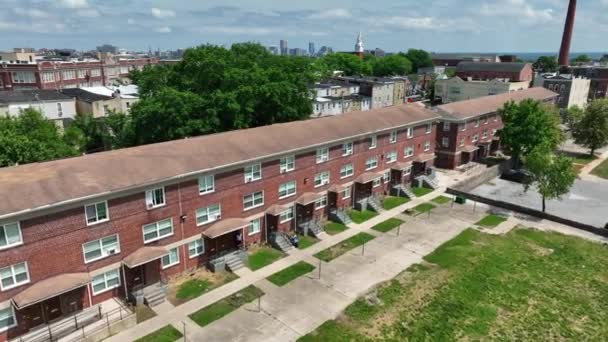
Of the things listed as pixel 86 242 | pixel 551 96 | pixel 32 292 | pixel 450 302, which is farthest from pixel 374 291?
pixel 551 96

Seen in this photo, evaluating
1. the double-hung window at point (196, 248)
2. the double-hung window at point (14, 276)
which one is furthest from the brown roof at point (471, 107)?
the double-hung window at point (14, 276)

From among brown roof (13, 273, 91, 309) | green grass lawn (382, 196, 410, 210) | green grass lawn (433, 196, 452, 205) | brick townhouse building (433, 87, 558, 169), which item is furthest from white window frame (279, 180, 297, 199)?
brick townhouse building (433, 87, 558, 169)

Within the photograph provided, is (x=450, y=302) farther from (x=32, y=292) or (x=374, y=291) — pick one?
(x=32, y=292)

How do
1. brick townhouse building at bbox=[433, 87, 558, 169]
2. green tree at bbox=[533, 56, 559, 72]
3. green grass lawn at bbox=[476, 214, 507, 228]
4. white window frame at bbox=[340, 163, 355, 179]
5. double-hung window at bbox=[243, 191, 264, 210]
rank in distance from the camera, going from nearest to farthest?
double-hung window at bbox=[243, 191, 264, 210]
green grass lawn at bbox=[476, 214, 507, 228]
white window frame at bbox=[340, 163, 355, 179]
brick townhouse building at bbox=[433, 87, 558, 169]
green tree at bbox=[533, 56, 559, 72]

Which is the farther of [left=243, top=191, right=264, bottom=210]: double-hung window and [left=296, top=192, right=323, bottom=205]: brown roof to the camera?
[left=296, top=192, right=323, bottom=205]: brown roof

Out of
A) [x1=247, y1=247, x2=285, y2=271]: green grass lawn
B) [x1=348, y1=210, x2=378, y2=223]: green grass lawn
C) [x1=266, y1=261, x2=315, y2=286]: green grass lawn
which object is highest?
[x1=348, y1=210, x2=378, y2=223]: green grass lawn

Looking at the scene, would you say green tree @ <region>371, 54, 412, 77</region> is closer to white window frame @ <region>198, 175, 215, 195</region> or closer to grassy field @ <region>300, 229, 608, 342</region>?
grassy field @ <region>300, 229, 608, 342</region>

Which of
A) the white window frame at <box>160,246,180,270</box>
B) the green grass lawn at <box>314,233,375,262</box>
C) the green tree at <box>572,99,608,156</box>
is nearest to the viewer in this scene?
the white window frame at <box>160,246,180,270</box>

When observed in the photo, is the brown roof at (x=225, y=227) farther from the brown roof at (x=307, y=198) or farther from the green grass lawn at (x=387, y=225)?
the green grass lawn at (x=387, y=225)
